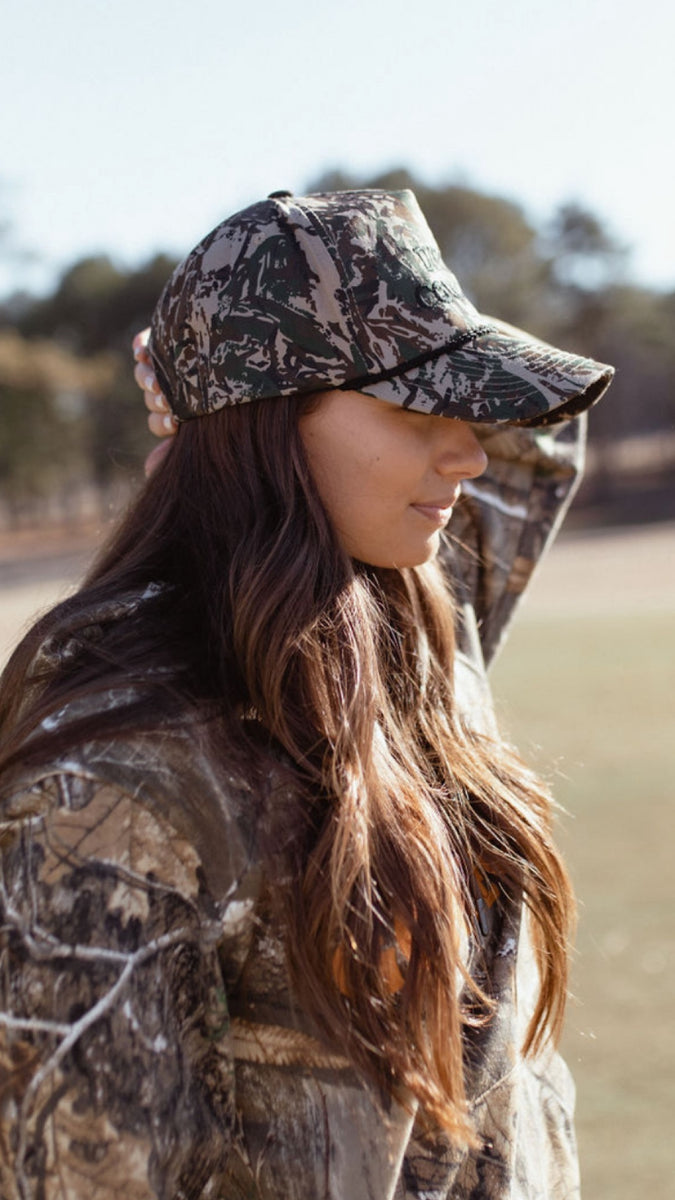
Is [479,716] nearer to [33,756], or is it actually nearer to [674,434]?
[33,756]

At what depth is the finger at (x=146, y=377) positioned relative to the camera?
158 cm

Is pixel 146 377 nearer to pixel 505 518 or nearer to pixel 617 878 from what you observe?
pixel 505 518

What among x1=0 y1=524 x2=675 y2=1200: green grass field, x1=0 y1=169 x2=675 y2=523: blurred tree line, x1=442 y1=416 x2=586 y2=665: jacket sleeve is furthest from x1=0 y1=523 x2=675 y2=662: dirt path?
x1=442 y1=416 x2=586 y2=665: jacket sleeve

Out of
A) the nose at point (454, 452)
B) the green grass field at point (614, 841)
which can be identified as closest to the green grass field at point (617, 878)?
the green grass field at point (614, 841)

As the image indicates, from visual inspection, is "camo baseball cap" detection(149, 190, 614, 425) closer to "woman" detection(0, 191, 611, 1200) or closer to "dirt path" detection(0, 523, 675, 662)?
"woman" detection(0, 191, 611, 1200)

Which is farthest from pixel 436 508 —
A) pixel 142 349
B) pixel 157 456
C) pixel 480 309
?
pixel 480 309

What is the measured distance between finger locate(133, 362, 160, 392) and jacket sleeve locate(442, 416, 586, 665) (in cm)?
52

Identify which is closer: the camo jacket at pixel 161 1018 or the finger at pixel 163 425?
the camo jacket at pixel 161 1018

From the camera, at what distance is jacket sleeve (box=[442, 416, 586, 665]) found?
6.63 feet

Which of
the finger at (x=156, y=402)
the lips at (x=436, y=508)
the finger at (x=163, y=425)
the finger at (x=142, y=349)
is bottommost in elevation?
the lips at (x=436, y=508)

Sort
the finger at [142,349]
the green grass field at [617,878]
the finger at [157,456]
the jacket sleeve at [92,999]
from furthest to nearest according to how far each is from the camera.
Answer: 1. the green grass field at [617,878]
2. the finger at [142,349]
3. the finger at [157,456]
4. the jacket sleeve at [92,999]

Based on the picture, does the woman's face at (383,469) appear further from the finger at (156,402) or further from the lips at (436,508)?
the finger at (156,402)

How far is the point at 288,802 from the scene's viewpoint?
3.88 ft

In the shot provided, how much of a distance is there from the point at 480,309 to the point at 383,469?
33337 millimetres
